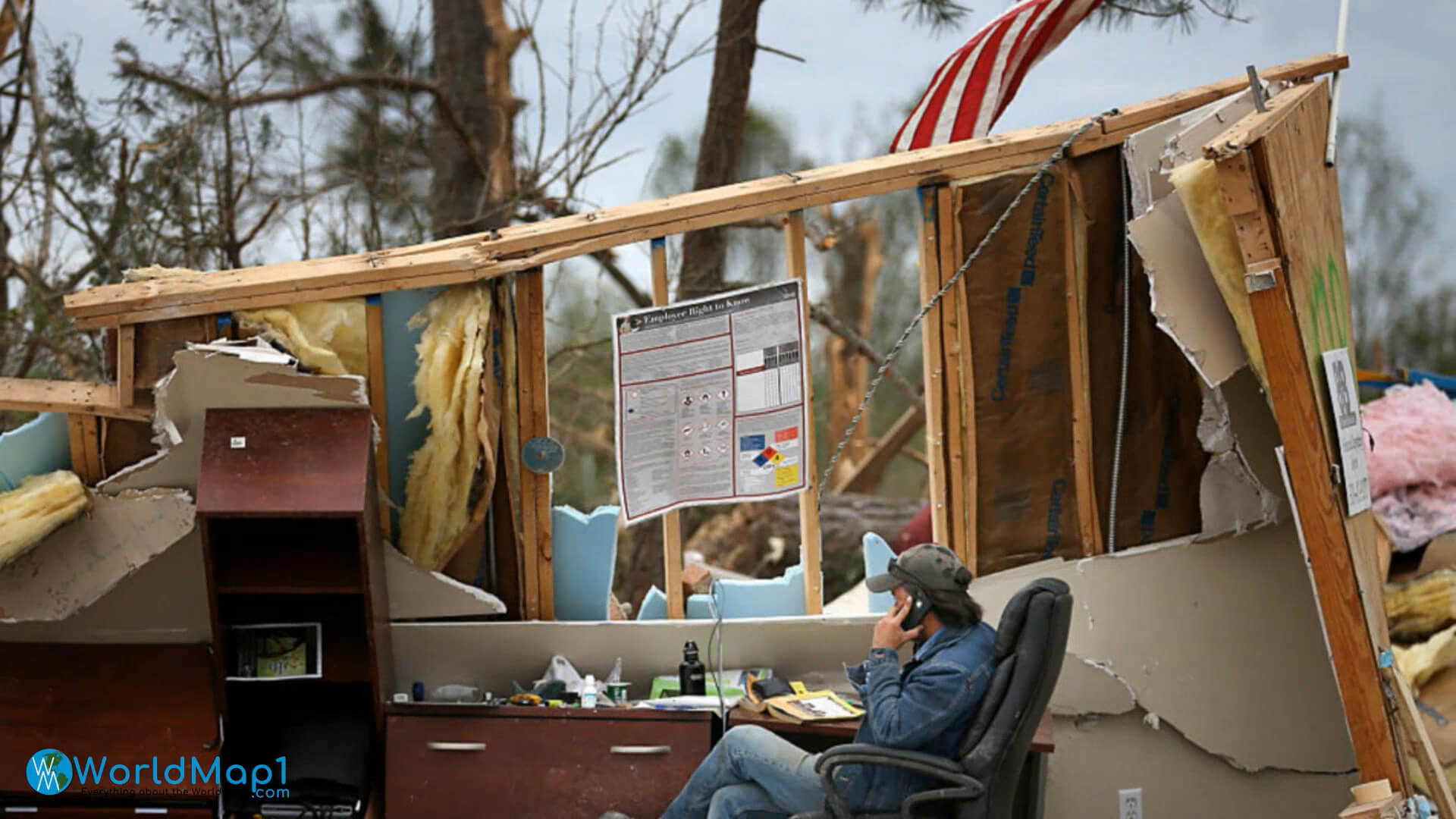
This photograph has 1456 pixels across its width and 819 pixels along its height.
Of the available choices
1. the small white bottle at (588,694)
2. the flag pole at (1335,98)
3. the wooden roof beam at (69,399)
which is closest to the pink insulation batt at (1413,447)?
the flag pole at (1335,98)

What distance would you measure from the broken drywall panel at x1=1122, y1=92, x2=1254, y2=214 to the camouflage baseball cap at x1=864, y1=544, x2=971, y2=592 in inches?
55.9

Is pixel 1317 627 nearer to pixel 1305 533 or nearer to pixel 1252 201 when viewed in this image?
pixel 1305 533

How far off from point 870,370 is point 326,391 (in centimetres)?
1064

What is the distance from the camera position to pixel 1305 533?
351 cm

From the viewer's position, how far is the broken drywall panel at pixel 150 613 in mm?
4418

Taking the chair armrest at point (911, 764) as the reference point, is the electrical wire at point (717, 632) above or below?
above

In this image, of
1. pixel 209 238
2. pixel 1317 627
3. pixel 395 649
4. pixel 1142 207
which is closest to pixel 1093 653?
pixel 1317 627

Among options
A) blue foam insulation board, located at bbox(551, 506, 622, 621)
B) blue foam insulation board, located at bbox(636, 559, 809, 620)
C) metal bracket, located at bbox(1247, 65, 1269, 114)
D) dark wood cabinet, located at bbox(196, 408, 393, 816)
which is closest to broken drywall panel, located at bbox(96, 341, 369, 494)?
dark wood cabinet, located at bbox(196, 408, 393, 816)

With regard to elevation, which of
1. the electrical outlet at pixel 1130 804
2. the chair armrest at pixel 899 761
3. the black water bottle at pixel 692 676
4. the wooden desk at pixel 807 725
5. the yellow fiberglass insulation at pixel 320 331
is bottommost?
the electrical outlet at pixel 1130 804

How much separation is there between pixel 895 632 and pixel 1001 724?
386 mm

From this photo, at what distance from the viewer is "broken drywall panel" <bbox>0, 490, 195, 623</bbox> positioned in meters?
4.14

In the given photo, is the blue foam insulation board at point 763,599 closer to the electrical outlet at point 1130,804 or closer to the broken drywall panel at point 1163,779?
the broken drywall panel at point 1163,779

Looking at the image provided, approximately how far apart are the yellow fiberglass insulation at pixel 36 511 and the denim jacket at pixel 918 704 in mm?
2601

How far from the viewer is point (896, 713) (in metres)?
3.30
